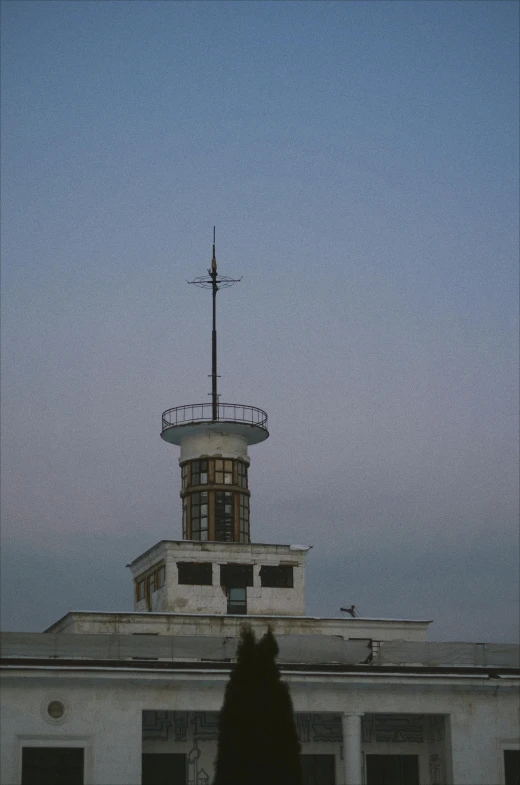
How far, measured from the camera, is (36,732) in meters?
41.8

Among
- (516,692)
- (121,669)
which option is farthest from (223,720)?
(516,692)

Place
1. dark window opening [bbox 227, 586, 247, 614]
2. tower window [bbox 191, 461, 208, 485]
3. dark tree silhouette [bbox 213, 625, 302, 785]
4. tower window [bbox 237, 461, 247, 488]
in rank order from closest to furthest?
dark tree silhouette [bbox 213, 625, 302, 785] → dark window opening [bbox 227, 586, 247, 614] → tower window [bbox 191, 461, 208, 485] → tower window [bbox 237, 461, 247, 488]

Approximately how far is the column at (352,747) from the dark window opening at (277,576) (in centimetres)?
1381

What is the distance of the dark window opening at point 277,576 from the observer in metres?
57.8

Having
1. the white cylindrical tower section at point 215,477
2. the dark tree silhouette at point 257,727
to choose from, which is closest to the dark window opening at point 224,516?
the white cylindrical tower section at point 215,477

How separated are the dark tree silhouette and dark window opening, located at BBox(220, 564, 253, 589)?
70.4ft

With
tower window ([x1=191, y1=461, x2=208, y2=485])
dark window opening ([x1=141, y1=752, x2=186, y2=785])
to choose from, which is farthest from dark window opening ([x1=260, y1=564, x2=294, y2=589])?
dark window opening ([x1=141, y1=752, x2=186, y2=785])

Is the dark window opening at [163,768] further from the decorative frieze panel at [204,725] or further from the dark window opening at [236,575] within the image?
the dark window opening at [236,575]

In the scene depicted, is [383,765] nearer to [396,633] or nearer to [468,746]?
[468,746]

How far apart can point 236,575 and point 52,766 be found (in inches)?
668

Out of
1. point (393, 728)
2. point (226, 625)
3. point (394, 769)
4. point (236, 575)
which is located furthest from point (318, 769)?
point (236, 575)

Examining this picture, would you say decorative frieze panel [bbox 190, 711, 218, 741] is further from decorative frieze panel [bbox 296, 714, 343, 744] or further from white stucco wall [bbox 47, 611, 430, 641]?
white stucco wall [bbox 47, 611, 430, 641]

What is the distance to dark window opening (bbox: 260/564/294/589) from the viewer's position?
5781 centimetres

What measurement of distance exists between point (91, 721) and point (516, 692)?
14567mm
